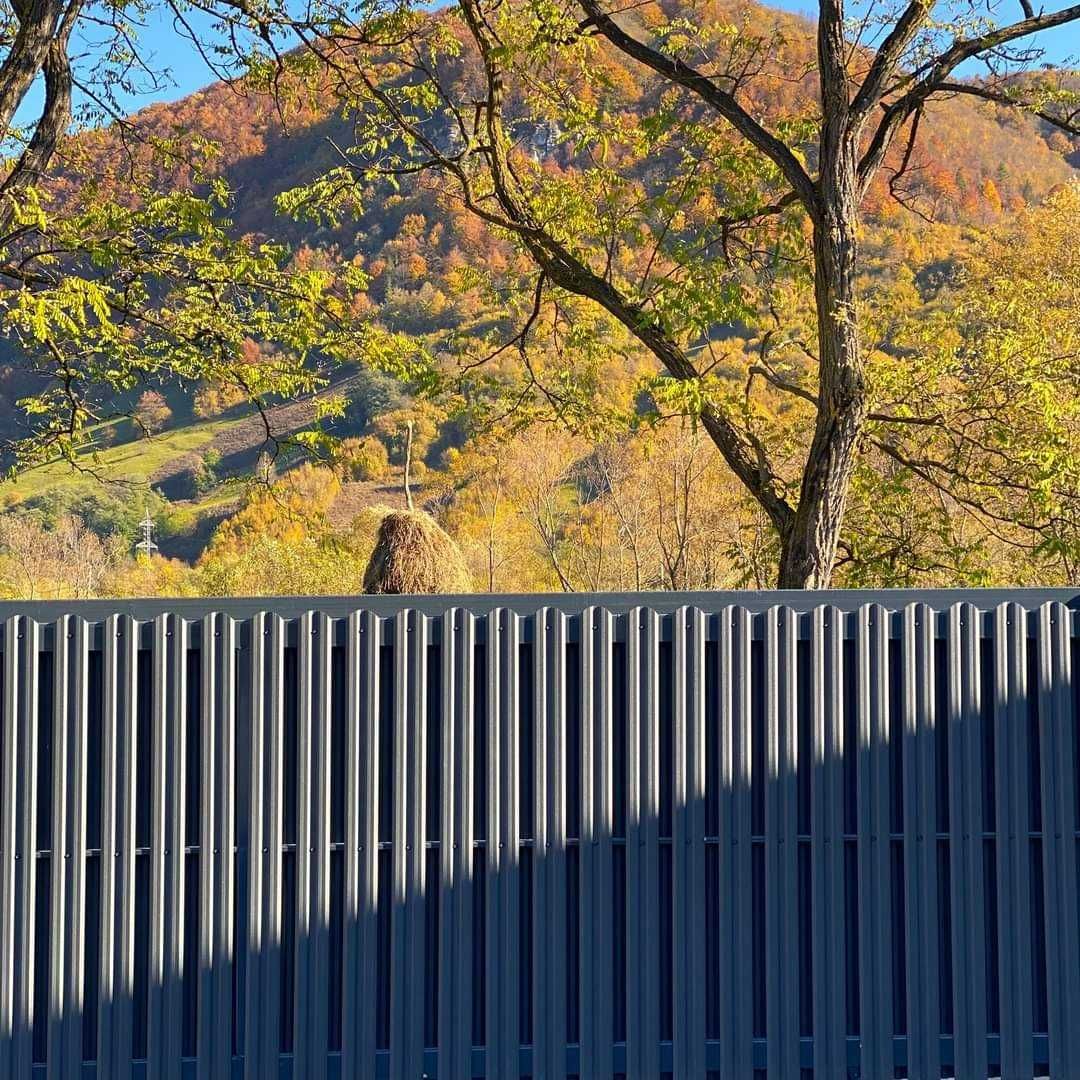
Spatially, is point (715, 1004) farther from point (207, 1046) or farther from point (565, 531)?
point (565, 531)

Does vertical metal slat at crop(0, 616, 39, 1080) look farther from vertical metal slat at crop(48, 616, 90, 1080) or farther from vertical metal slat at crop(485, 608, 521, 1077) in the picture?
vertical metal slat at crop(485, 608, 521, 1077)

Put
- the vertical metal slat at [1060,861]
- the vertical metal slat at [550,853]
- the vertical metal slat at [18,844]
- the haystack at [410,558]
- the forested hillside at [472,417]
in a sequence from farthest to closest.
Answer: the forested hillside at [472,417]
the haystack at [410,558]
the vertical metal slat at [1060,861]
the vertical metal slat at [550,853]
the vertical metal slat at [18,844]

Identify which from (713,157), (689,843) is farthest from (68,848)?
(713,157)

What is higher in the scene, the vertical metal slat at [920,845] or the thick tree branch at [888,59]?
the thick tree branch at [888,59]

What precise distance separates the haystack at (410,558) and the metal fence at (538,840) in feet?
9.81

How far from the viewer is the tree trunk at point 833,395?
9898 mm

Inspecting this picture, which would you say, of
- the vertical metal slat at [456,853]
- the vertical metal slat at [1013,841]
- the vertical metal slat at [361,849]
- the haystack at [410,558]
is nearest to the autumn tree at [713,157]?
the haystack at [410,558]

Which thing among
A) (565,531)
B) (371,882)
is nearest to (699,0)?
(371,882)

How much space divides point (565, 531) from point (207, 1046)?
3067 centimetres

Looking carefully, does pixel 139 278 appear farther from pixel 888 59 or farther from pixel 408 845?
pixel 408 845

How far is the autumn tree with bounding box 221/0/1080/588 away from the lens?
32.9 feet

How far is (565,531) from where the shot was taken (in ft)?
116

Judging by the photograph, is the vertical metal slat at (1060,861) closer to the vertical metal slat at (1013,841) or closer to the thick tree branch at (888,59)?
the vertical metal slat at (1013,841)

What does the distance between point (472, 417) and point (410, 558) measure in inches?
238
